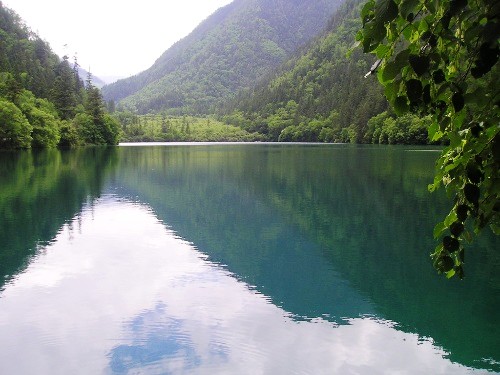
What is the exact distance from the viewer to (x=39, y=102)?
86562mm

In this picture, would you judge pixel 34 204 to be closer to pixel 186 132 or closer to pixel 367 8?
pixel 367 8

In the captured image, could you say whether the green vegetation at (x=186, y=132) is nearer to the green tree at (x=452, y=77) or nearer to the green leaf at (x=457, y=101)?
the green tree at (x=452, y=77)

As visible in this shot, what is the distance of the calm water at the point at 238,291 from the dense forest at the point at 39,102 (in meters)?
51.3

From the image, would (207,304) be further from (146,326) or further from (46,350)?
(46,350)

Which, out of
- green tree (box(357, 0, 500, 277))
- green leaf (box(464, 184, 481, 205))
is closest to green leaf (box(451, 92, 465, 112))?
green tree (box(357, 0, 500, 277))

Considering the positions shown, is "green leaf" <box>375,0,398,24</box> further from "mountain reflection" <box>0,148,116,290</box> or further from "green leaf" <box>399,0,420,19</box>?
"mountain reflection" <box>0,148,116,290</box>

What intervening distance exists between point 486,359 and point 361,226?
10.8 metres

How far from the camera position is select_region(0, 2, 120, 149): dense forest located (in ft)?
227

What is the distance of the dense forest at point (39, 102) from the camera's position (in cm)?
6931

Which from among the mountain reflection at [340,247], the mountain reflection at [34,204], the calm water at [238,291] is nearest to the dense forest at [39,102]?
the mountain reflection at [34,204]

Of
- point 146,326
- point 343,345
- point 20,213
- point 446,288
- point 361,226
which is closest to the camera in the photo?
point 343,345

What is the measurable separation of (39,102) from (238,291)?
8532cm

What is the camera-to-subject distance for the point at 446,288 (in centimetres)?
1117

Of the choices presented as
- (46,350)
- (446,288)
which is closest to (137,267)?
(46,350)
